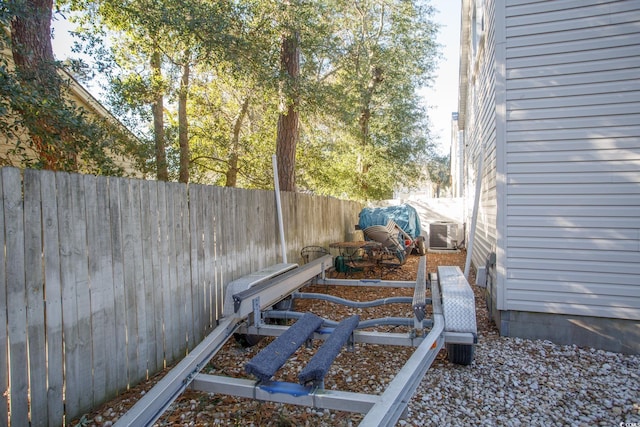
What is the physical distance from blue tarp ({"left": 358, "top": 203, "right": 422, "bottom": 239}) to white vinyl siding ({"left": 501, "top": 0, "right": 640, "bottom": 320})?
6157 mm

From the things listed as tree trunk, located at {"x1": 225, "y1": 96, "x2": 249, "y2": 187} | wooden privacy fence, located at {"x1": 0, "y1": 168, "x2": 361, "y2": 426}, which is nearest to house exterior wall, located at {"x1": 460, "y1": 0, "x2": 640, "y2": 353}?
wooden privacy fence, located at {"x1": 0, "y1": 168, "x2": 361, "y2": 426}

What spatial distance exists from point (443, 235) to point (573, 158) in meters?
9.19

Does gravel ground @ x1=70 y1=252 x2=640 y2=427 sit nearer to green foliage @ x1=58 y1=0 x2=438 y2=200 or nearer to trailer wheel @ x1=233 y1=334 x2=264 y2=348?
A: trailer wheel @ x1=233 y1=334 x2=264 y2=348

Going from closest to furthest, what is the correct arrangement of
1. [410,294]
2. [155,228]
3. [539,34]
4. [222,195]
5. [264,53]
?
[155,228], [539,34], [222,195], [410,294], [264,53]

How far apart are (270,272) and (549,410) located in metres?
3.17

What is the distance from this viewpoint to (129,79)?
7.49 meters

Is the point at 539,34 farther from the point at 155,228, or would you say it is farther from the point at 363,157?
the point at 363,157

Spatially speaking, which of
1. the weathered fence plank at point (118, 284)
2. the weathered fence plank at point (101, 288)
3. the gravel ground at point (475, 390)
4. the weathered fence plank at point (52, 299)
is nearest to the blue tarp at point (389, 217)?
the gravel ground at point (475, 390)

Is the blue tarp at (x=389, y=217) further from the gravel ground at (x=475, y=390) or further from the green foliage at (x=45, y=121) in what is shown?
the green foliage at (x=45, y=121)

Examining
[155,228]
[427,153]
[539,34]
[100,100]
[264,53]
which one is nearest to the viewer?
[155,228]

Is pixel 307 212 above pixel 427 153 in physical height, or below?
below

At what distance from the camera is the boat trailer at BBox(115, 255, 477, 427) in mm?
2150

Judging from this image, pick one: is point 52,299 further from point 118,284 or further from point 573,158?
point 573,158

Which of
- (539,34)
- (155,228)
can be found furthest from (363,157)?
(155,228)
